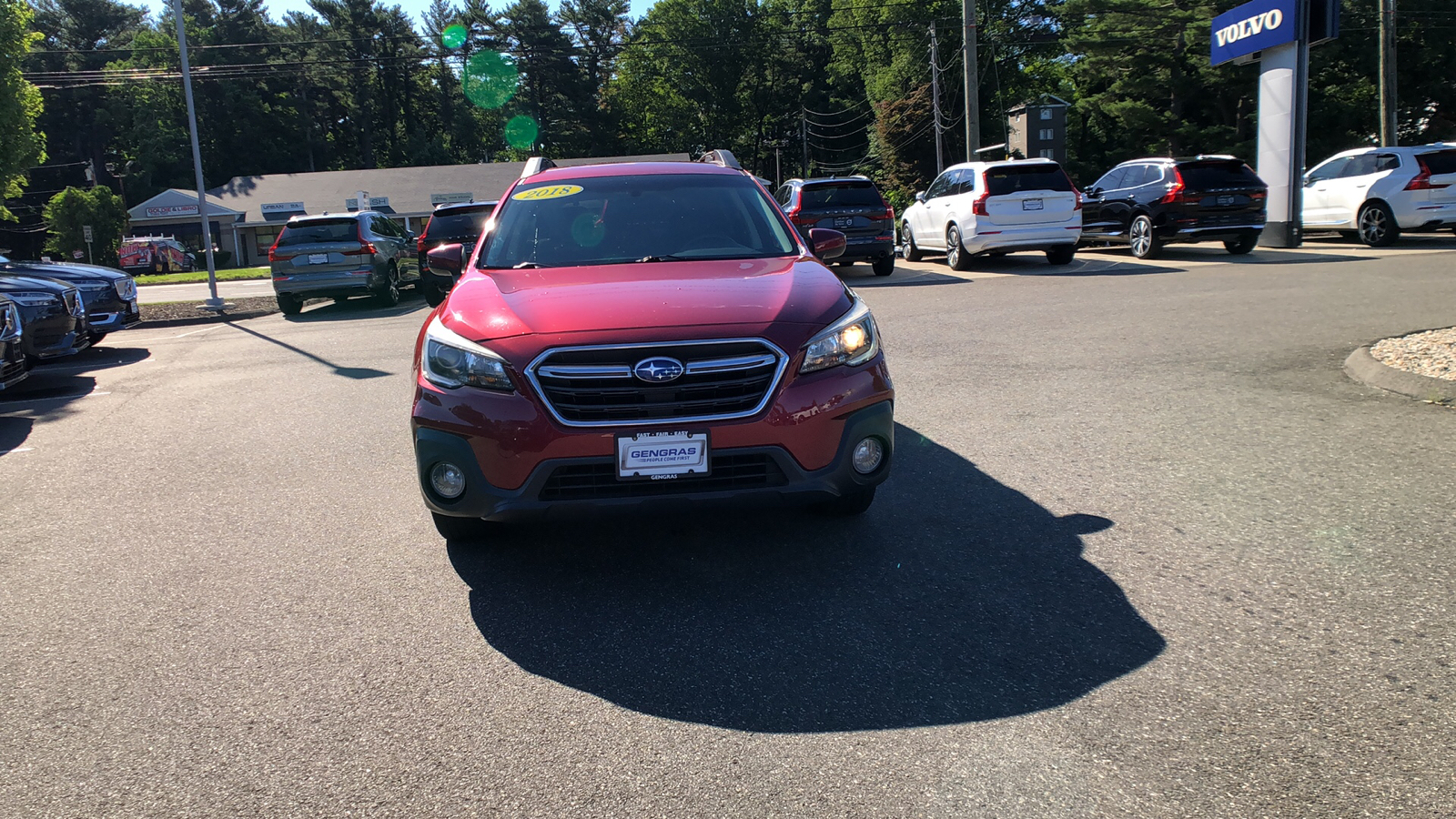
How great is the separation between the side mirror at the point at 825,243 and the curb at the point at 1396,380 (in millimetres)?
4134

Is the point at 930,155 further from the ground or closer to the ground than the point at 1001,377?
further from the ground

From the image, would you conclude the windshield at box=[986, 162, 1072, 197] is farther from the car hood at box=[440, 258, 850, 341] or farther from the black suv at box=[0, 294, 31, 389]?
the black suv at box=[0, 294, 31, 389]

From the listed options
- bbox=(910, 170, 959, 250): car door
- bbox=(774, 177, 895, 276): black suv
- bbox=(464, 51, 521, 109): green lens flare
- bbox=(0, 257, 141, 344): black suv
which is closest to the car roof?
bbox=(0, 257, 141, 344): black suv

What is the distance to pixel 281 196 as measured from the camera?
62.5 metres

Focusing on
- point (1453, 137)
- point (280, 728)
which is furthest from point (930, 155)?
point (280, 728)

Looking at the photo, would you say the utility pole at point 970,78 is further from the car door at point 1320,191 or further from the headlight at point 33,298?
the headlight at point 33,298

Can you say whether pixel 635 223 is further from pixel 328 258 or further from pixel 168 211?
pixel 168 211

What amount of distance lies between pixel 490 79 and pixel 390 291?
74380 millimetres

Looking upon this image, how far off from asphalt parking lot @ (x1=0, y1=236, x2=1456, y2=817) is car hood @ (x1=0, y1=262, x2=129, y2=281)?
8.16m

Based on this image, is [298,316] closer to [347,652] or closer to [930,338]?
[930,338]

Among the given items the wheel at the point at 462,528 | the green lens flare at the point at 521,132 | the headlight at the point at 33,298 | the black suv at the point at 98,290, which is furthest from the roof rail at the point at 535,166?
the green lens flare at the point at 521,132

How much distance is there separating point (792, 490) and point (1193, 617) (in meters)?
1.49

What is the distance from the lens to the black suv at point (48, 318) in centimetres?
1108

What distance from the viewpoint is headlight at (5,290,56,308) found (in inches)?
438
